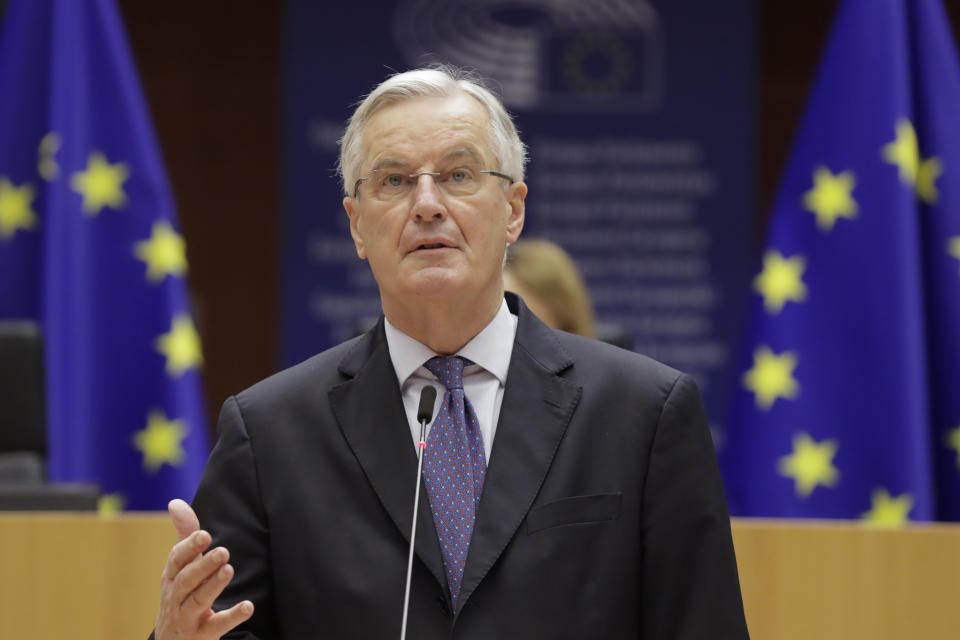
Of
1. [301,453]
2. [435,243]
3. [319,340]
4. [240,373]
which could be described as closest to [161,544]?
[301,453]

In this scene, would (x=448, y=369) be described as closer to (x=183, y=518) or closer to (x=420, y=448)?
(x=420, y=448)

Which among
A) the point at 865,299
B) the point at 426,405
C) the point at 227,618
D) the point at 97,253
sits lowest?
the point at 227,618

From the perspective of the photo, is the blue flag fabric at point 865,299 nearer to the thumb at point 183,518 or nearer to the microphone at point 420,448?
the microphone at point 420,448

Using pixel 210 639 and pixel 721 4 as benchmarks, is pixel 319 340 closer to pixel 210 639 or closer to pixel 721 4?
pixel 721 4

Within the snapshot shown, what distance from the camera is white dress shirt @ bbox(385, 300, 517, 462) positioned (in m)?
1.84

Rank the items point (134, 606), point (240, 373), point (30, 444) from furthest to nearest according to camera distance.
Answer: point (240, 373), point (30, 444), point (134, 606)

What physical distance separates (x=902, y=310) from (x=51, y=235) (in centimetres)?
255

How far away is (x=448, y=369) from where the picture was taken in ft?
6.05

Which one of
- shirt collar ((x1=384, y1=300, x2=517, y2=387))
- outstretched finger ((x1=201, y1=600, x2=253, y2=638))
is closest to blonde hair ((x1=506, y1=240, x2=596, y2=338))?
shirt collar ((x1=384, y1=300, x2=517, y2=387))

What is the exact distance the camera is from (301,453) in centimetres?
177

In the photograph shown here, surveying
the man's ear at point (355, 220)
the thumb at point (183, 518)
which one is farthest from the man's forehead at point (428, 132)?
the thumb at point (183, 518)

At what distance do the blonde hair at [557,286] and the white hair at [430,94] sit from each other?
6.22ft

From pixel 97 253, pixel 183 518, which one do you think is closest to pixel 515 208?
pixel 183 518

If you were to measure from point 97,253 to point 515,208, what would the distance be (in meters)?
2.27
